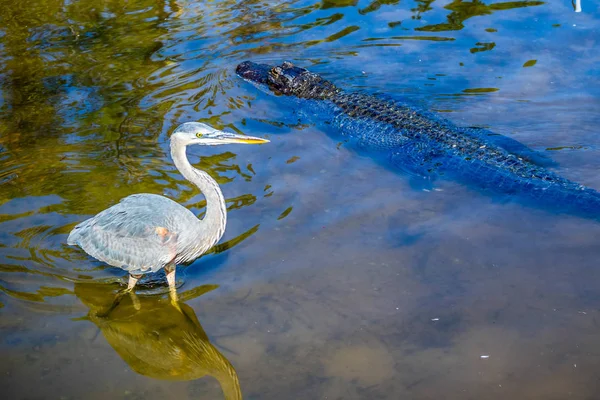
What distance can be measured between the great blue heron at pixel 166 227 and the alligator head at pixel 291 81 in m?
4.30

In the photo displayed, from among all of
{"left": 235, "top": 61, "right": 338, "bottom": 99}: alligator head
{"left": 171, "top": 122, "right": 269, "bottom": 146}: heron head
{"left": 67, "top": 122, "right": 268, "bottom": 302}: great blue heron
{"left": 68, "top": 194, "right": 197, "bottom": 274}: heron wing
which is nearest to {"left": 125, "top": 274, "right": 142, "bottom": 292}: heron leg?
{"left": 67, "top": 122, "right": 268, "bottom": 302}: great blue heron

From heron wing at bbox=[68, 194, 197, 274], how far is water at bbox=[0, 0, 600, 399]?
451mm

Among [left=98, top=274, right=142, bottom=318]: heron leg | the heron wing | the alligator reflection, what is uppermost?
the heron wing

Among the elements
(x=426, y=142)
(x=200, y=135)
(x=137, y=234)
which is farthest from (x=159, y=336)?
(x=426, y=142)

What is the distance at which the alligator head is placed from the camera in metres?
9.12

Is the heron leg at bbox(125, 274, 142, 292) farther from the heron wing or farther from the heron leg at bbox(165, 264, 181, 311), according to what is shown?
the heron leg at bbox(165, 264, 181, 311)

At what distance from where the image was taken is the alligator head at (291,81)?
9.12m

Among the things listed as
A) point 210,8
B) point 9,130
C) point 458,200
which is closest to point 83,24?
point 210,8

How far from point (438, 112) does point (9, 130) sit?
18.6 feet

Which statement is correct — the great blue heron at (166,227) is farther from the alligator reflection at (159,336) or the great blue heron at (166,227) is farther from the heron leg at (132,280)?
the alligator reflection at (159,336)

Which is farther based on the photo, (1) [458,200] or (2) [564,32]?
(2) [564,32]

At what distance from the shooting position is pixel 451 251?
5.79 metres

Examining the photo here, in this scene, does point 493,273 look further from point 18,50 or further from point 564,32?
point 18,50

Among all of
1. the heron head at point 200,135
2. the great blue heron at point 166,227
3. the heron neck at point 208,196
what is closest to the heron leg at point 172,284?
the great blue heron at point 166,227
